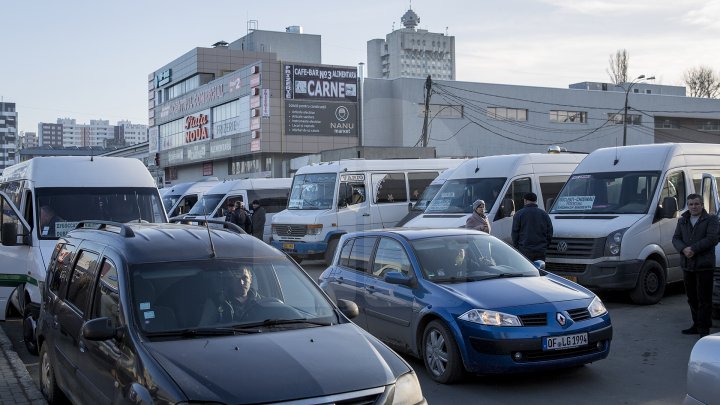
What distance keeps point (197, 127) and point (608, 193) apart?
185 feet

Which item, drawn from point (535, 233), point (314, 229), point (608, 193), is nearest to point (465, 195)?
point (608, 193)

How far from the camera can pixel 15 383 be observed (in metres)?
7.39

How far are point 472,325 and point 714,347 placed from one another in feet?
9.68

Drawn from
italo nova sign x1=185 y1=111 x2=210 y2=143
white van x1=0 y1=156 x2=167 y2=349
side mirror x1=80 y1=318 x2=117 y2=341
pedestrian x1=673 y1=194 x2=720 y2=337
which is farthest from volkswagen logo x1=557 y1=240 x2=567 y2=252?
italo nova sign x1=185 y1=111 x2=210 y2=143

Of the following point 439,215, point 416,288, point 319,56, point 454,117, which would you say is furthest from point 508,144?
point 416,288

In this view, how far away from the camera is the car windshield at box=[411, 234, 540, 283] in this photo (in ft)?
26.9

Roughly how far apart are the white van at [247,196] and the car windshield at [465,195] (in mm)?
9869

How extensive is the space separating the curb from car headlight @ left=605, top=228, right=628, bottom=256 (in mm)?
8470

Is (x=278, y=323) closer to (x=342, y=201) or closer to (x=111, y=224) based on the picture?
(x=111, y=224)

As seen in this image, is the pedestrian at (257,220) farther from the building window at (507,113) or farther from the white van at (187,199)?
the building window at (507,113)

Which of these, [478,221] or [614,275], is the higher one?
[478,221]

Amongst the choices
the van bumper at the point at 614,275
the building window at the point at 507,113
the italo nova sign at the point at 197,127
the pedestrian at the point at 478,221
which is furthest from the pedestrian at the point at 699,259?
the italo nova sign at the point at 197,127

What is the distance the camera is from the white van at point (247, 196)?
2508 cm

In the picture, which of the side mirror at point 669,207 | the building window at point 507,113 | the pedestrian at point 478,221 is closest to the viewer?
the side mirror at point 669,207
